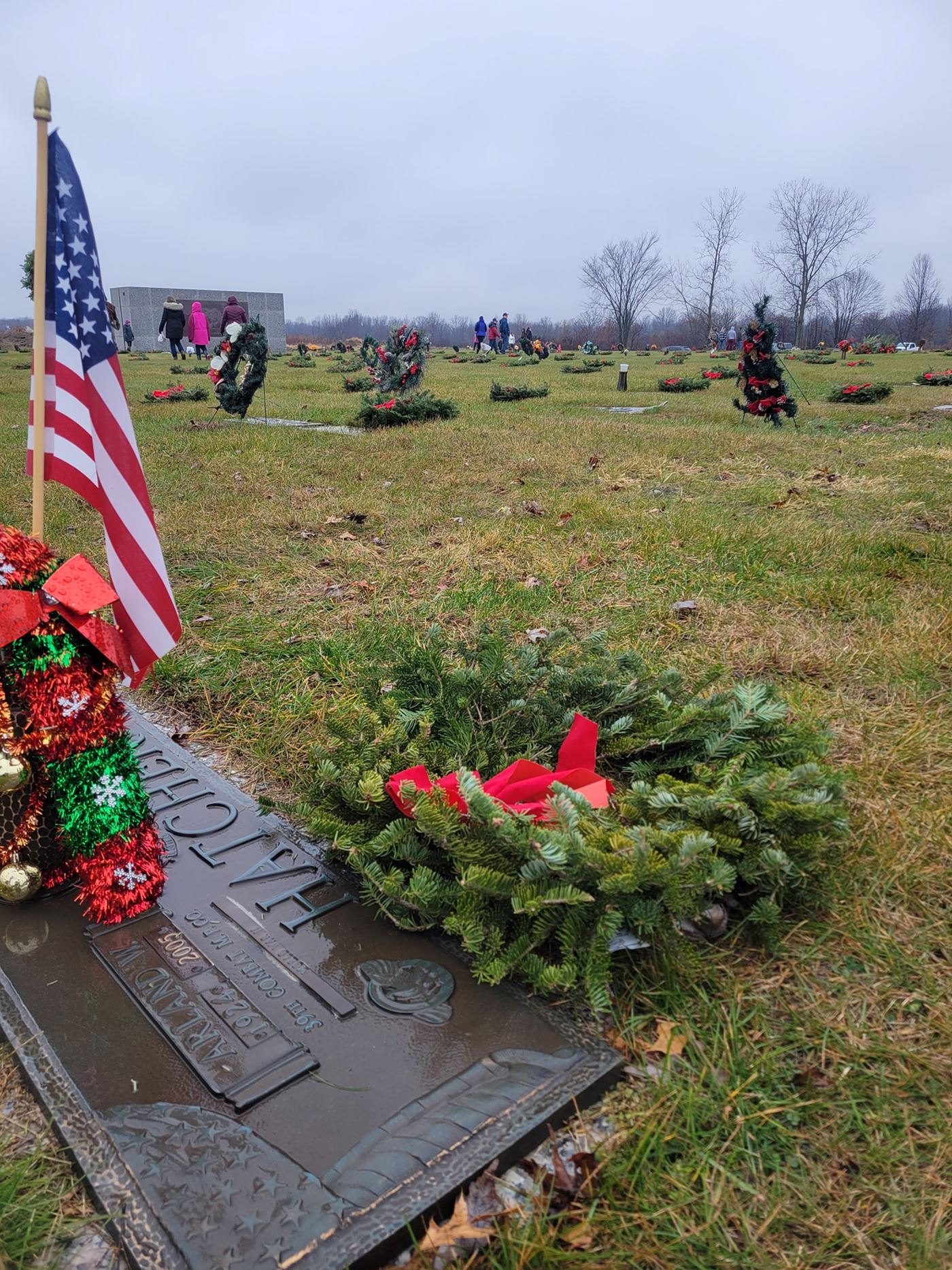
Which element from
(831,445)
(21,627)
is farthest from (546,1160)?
(831,445)

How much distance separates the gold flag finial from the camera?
1753 millimetres

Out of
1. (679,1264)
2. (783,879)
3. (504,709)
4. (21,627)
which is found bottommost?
(679,1264)

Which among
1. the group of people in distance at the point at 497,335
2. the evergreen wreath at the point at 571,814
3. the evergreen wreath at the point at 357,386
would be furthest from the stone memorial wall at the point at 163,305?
the evergreen wreath at the point at 571,814

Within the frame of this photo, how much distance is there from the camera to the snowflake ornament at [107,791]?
1995 mm

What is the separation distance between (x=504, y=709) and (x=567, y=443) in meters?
6.59

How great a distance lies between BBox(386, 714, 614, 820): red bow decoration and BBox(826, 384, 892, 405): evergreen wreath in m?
13.2

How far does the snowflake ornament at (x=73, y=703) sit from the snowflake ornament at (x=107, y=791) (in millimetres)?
171

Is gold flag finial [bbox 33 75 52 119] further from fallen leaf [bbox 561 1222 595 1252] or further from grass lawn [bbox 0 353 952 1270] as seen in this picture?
fallen leaf [bbox 561 1222 595 1252]

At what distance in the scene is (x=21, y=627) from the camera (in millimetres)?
1839

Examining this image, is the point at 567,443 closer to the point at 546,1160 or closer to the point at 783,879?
the point at 783,879

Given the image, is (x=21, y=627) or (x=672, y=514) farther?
(x=672, y=514)

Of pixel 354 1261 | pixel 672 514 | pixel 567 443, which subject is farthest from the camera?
pixel 567 443

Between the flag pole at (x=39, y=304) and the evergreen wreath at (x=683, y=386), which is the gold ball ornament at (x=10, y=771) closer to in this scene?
the flag pole at (x=39, y=304)

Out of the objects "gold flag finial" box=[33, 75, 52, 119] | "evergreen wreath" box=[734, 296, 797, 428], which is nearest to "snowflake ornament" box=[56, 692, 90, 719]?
"gold flag finial" box=[33, 75, 52, 119]
